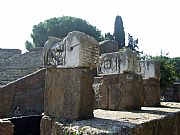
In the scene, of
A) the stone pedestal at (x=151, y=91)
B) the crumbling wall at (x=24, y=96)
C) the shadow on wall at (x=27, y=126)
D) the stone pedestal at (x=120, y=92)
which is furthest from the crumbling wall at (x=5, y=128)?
the crumbling wall at (x=24, y=96)

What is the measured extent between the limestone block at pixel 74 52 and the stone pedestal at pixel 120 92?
2566mm

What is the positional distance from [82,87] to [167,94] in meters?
16.6

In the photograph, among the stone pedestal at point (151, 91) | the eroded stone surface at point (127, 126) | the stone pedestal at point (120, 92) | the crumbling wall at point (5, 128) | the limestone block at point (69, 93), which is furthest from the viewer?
the stone pedestal at point (151, 91)

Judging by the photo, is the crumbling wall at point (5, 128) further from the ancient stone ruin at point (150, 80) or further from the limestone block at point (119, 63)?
the ancient stone ruin at point (150, 80)

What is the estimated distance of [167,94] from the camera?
1995cm

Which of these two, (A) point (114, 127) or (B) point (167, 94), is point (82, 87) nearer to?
(A) point (114, 127)

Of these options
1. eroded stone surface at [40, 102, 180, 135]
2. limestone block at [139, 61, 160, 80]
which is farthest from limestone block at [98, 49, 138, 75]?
limestone block at [139, 61, 160, 80]

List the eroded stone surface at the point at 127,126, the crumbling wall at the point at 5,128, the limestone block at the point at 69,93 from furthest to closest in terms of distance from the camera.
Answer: the crumbling wall at the point at 5,128 → the limestone block at the point at 69,93 → the eroded stone surface at the point at 127,126

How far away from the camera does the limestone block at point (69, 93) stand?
4348 mm

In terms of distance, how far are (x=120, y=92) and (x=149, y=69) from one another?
8.07 ft

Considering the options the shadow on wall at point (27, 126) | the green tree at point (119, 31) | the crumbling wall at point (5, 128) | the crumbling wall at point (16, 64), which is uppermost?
the green tree at point (119, 31)

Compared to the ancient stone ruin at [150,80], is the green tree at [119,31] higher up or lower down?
higher up

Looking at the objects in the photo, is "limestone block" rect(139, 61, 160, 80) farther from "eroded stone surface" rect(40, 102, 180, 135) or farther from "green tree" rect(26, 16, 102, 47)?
"green tree" rect(26, 16, 102, 47)

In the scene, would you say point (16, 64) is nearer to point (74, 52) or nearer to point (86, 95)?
point (86, 95)
